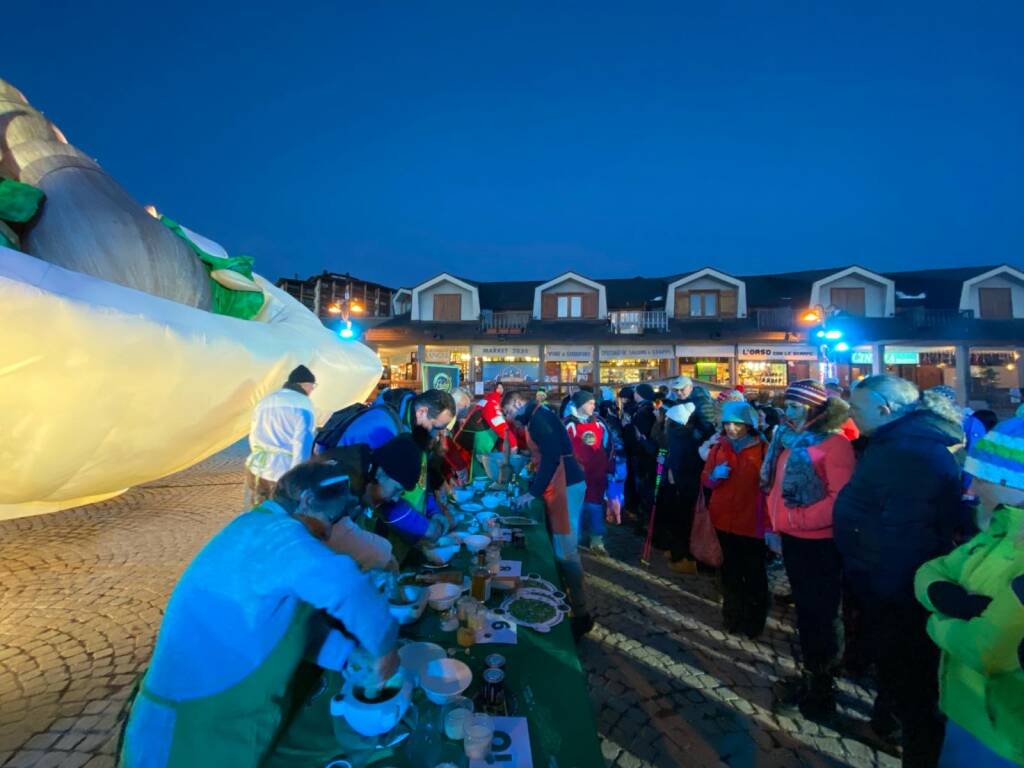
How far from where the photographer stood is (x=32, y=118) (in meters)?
→ 5.78

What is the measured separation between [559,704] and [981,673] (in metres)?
1.53

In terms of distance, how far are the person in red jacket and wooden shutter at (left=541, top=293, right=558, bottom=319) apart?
70.5 feet

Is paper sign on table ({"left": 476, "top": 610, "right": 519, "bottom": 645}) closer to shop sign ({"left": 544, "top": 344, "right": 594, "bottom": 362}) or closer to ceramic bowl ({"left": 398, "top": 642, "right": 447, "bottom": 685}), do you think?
ceramic bowl ({"left": 398, "top": 642, "right": 447, "bottom": 685})

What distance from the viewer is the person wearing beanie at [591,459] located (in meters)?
6.16

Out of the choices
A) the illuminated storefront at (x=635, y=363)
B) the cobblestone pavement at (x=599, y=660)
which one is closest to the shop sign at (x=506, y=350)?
the illuminated storefront at (x=635, y=363)

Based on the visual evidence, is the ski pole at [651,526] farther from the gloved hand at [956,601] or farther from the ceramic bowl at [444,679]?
the ceramic bowl at [444,679]

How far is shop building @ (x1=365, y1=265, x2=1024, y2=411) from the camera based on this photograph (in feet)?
71.0

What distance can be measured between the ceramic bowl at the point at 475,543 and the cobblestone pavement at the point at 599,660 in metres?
1.28

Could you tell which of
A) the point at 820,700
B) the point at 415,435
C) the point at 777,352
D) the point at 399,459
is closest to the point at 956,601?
the point at 820,700

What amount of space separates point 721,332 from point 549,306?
8.61 meters

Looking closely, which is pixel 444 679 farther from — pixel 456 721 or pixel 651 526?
pixel 651 526

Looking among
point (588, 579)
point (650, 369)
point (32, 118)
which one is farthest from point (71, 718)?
point (650, 369)

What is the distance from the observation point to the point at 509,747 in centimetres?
162

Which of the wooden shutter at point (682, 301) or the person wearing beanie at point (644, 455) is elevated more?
the wooden shutter at point (682, 301)
